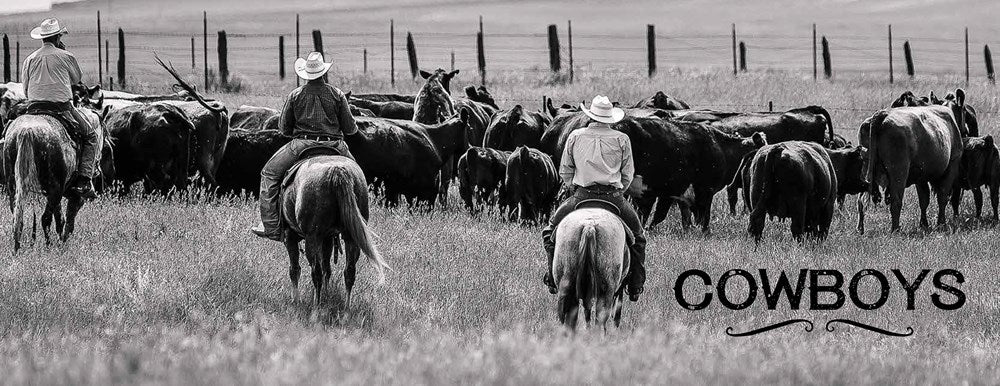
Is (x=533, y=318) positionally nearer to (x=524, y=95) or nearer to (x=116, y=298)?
(x=116, y=298)

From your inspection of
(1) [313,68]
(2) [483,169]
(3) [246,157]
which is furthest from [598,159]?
(3) [246,157]

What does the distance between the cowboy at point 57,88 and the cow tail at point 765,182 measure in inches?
252

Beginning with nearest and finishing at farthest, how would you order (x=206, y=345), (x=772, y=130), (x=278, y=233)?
(x=206, y=345), (x=278, y=233), (x=772, y=130)

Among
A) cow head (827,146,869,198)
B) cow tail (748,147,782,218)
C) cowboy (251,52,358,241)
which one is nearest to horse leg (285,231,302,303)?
cowboy (251,52,358,241)

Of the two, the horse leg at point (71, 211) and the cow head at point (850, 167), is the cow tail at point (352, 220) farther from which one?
the cow head at point (850, 167)

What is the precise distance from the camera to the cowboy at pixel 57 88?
11.6 meters

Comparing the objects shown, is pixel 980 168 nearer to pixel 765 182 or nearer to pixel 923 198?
pixel 923 198

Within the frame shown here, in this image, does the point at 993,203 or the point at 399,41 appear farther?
the point at 399,41

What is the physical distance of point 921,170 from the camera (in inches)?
670

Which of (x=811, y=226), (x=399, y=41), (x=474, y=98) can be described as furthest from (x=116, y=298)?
(x=399, y=41)

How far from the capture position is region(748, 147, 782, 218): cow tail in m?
13.2

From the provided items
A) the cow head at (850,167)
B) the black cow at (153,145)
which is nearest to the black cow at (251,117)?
the black cow at (153,145)

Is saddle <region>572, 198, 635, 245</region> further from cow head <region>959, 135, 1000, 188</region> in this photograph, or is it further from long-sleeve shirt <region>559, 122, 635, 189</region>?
cow head <region>959, 135, 1000, 188</region>

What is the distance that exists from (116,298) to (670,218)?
9654mm
